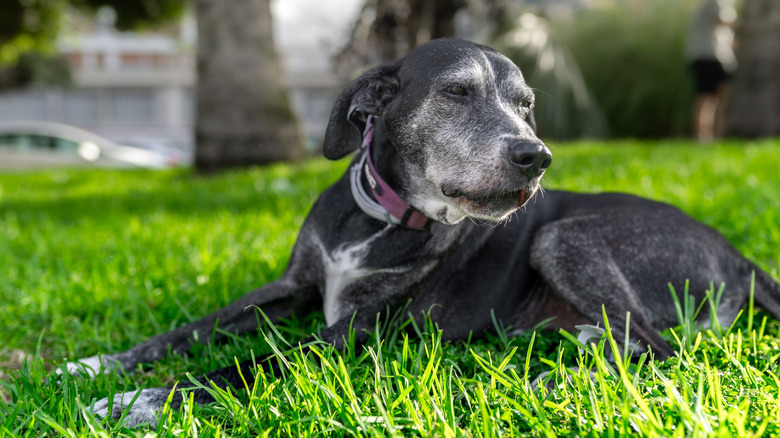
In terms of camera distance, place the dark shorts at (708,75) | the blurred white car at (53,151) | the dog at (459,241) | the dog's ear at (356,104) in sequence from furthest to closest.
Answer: the blurred white car at (53,151)
the dark shorts at (708,75)
the dog's ear at (356,104)
the dog at (459,241)

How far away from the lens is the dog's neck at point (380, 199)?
2521mm

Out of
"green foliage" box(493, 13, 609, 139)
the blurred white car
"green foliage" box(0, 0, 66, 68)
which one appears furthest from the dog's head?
the blurred white car

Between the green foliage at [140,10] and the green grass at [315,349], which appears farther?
the green foliage at [140,10]

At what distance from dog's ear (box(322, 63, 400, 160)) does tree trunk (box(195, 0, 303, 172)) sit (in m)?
6.35

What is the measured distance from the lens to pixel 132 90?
151ft


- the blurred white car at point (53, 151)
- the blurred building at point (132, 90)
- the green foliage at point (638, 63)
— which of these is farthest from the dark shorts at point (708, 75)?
the blurred building at point (132, 90)

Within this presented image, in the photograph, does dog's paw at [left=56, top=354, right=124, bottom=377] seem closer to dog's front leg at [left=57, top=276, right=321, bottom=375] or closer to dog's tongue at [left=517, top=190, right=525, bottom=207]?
dog's front leg at [left=57, top=276, right=321, bottom=375]

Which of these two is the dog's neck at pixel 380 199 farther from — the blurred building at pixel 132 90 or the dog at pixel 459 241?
the blurred building at pixel 132 90

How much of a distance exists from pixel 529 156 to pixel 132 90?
4882 cm

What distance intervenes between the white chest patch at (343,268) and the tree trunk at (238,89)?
640 cm

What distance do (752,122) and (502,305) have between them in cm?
871

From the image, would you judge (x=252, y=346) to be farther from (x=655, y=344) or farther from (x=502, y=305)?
(x=655, y=344)

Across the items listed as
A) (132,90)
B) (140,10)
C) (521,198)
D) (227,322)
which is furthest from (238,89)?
(132,90)

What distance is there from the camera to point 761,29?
30.6 ft
